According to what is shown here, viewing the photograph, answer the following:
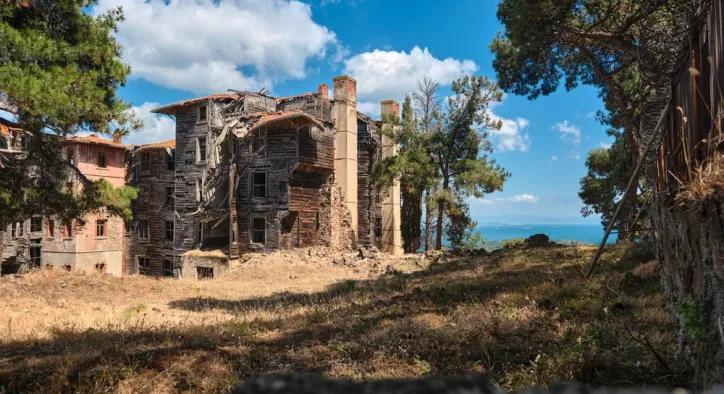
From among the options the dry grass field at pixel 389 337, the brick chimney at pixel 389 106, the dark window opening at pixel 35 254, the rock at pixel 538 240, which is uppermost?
the brick chimney at pixel 389 106

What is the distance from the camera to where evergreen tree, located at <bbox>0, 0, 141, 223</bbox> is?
31.1 ft

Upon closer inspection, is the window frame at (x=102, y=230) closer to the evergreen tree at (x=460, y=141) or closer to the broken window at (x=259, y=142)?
the broken window at (x=259, y=142)

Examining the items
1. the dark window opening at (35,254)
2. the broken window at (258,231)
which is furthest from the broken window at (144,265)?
the broken window at (258,231)

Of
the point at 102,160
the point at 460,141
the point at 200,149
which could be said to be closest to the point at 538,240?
the point at 460,141

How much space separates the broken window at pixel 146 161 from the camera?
40312 mm

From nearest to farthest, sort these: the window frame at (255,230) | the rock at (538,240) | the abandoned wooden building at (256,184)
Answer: the rock at (538,240) → the abandoned wooden building at (256,184) → the window frame at (255,230)

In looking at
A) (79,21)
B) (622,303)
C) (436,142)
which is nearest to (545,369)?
(622,303)

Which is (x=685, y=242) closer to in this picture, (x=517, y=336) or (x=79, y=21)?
(x=517, y=336)

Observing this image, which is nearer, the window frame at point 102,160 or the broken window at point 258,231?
the broken window at point 258,231

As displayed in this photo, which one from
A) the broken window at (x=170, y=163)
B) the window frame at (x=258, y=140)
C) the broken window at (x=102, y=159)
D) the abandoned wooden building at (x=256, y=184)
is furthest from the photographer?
the broken window at (x=102, y=159)

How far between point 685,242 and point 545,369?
2.16 metres

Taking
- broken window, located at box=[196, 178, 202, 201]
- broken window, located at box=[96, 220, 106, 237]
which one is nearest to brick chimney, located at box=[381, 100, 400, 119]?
broken window, located at box=[196, 178, 202, 201]

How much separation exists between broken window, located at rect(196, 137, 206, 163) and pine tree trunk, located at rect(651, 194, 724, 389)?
113 feet

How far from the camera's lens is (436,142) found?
1101 inches
